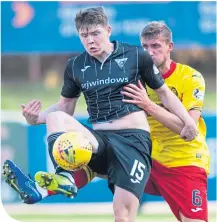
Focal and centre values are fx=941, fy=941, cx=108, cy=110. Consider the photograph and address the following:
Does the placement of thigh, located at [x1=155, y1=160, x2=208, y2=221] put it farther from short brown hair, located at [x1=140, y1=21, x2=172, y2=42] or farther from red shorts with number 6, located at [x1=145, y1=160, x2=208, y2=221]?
short brown hair, located at [x1=140, y1=21, x2=172, y2=42]

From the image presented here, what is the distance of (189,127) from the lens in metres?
7.08

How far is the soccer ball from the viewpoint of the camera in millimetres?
6457

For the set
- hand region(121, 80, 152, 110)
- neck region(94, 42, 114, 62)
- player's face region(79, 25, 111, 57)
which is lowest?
hand region(121, 80, 152, 110)

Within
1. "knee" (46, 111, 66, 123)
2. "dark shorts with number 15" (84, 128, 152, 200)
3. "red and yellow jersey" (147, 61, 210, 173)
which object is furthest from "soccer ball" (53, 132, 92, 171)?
"red and yellow jersey" (147, 61, 210, 173)

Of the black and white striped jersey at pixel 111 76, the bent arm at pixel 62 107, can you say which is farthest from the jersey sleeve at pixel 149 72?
the bent arm at pixel 62 107

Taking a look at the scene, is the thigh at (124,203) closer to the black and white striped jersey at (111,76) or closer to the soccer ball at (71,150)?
the soccer ball at (71,150)

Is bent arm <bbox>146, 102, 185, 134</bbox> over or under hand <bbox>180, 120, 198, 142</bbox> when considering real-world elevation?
over

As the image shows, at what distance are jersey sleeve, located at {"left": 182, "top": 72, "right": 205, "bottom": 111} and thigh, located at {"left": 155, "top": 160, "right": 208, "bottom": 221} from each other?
62 cm

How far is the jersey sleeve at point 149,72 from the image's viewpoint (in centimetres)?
699

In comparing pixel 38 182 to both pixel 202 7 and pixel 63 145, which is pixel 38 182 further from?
pixel 202 7

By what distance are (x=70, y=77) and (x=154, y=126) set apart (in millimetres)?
1065

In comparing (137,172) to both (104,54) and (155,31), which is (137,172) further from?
(155,31)

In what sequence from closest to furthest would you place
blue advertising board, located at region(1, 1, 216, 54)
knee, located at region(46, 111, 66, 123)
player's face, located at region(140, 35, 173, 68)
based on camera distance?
knee, located at region(46, 111, 66, 123) → player's face, located at region(140, 35, 173, 68) → blue advertising board, located at region(1, 1, 216, 54)

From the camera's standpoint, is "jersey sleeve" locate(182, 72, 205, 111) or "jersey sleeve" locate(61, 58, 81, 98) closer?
"jersey sleeve" locate(61, 58, 81, 98)
